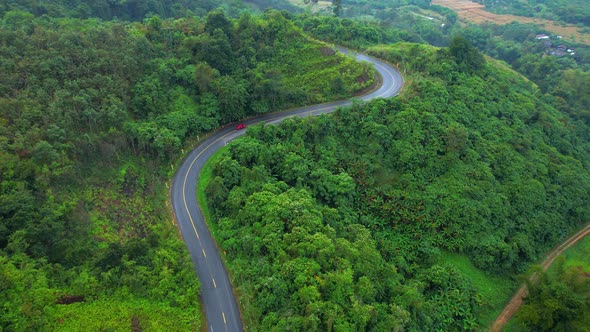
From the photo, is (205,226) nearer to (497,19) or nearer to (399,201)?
(399,201)

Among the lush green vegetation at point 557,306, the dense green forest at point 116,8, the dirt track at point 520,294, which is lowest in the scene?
the dirt track at point 520,294

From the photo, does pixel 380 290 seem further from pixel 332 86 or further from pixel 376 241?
pixel 332 86

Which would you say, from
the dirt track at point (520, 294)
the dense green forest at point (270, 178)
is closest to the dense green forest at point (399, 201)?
the dense green forest at point (270, 178)

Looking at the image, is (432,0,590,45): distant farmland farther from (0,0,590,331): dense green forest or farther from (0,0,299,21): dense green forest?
(0,0,299,21): dense green forest

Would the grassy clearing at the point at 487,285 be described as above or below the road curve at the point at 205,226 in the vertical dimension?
below

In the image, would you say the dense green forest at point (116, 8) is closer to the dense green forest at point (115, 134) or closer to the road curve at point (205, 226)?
the dense green forest at point (115, 134)

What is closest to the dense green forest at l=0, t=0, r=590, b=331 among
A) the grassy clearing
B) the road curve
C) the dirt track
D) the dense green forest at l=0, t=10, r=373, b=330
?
the dense green forest at l=0, t=10, r=373, b=330

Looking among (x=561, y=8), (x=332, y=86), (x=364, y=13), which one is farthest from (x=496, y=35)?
(x=332, y=86)

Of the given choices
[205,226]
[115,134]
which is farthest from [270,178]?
[115,134]
